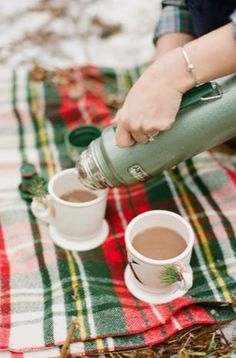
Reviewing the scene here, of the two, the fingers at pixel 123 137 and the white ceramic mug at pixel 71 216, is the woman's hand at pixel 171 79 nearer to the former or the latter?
the fingers at pixel 123 137

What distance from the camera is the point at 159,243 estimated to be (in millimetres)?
1117

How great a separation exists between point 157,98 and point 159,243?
0.29m

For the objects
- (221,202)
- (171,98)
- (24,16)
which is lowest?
(24,16)

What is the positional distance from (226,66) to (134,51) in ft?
3.35

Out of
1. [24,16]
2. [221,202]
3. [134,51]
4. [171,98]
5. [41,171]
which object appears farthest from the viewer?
[24,16]

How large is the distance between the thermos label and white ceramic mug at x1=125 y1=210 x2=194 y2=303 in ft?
0.25

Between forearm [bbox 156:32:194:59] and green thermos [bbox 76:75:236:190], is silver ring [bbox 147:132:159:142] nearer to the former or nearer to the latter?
green thermos [bbox 76:75:236:190]

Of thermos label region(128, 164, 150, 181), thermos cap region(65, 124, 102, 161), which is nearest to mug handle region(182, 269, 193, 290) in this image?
thermos label region(128, 164, 150, 181)

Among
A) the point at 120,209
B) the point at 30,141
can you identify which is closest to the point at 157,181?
the point at 120,209

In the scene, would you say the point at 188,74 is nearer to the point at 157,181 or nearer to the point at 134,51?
the point at 157,181

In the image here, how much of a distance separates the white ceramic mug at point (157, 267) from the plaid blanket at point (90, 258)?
0.07ft

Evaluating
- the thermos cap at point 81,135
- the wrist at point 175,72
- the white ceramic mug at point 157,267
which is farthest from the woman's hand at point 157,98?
the thermos cap at point 81,135

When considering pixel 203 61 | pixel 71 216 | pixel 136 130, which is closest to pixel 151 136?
pixel 136 130

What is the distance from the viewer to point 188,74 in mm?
1004
